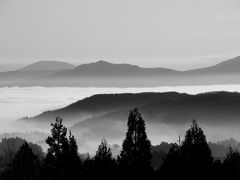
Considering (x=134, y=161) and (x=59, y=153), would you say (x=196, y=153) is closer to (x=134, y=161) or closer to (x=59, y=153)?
(x=134, y=161)

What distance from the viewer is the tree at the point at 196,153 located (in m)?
90.8

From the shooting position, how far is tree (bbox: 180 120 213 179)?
9075 cm

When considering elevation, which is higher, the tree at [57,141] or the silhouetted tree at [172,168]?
the tree at [57,141]

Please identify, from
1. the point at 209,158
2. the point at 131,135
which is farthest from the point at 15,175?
the point at 209,158

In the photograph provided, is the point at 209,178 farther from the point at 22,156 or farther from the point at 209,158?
the point at 22,156

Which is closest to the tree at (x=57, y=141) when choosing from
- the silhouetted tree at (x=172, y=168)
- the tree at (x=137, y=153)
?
the tree at (x=137, y=153)

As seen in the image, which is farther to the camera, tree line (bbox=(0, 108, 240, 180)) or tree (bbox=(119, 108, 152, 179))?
tree (bbox=(119, 108, 152, 179))

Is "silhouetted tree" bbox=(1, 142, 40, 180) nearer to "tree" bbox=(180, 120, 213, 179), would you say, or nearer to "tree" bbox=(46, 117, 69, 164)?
"tree" bbox=(46, 117, 69, 164)

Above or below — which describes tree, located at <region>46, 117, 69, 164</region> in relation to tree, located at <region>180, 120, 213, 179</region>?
above

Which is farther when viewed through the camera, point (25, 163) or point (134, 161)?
point (25, 163)

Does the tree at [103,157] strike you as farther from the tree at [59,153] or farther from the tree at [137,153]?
the tree at [59,153]

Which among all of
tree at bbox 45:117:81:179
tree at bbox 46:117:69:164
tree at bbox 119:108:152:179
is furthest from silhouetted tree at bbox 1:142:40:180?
tree at bbox 119:108:152:179

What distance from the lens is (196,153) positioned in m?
94.5

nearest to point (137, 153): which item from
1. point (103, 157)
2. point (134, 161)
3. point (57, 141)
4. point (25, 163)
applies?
point (134, 161)
